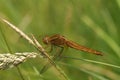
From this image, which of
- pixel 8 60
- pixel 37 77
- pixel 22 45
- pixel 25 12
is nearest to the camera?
pixel 8 60

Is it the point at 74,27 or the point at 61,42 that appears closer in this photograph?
the point at 61,42

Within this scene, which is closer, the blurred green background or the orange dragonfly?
the orange dragonfly

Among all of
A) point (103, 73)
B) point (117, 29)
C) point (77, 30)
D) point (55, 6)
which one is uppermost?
point (55, 6)

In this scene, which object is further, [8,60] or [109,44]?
[109,44]

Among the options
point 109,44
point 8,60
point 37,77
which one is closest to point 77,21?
point 109,44

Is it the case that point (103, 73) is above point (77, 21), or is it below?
below

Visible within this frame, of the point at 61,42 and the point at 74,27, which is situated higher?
the point at 74,27

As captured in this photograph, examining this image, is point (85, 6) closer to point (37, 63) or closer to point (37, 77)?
point (37, 63)

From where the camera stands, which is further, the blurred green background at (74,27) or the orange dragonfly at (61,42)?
the blurred green background at (74,27)
